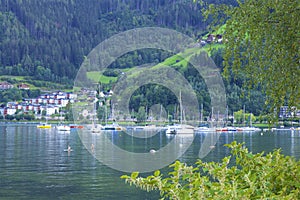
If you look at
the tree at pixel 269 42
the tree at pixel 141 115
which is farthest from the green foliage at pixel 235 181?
the tree at pixel 141 115

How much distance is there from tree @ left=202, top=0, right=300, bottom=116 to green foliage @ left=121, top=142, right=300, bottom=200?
168cm

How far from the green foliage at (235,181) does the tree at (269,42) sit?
1678 millimetres

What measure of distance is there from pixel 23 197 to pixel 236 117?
5527 inches

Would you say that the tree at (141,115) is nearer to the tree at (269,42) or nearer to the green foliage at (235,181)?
the tree at (269,42)

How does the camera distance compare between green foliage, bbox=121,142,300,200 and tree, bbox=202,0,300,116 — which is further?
tree, bbox=202,0,300,116

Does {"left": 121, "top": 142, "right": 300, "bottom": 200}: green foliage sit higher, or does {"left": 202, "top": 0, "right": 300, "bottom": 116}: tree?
{"left": 202, "top": 0, "right": 300, "bottom": 116}: tree

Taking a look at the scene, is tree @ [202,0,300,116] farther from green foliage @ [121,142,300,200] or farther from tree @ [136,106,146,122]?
tree @ [136,106,146,122]

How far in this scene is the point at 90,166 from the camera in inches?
2089

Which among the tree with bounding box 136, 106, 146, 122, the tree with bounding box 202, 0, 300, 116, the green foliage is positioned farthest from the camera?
the tree with bounding box 136, 106, 146, 122

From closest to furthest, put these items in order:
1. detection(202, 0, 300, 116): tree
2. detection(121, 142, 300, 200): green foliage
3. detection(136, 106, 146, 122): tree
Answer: detection(121, 142, 300, 200): green foliage → detection(202, 0, 300, 116): tree → detection(136, 106, 146, 122): tree

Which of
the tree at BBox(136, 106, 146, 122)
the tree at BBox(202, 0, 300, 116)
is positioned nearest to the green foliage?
the tree at BBox(202, 0, 300, 116)

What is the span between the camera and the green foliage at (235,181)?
23.1ft

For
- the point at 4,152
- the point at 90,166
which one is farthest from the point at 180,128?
the point at 90,166

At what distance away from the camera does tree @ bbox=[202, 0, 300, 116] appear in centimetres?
991
